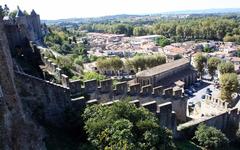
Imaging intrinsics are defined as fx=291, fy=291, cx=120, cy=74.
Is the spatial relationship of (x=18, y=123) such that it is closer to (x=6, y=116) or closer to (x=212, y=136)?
(x=6, y=116)

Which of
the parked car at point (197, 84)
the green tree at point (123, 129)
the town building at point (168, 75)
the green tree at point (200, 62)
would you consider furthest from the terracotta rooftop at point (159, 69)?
the green tree at point (123, 129)

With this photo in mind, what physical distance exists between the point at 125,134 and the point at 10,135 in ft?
17.3

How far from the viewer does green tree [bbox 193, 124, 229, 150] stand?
2216 centimetres

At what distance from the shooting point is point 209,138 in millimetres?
22344

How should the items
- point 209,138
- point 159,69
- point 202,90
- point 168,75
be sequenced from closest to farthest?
point 209,138 → point 159,69 → point 202,90 → point 168,75

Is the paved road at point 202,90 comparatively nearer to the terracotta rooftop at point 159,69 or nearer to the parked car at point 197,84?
the parked car at point 197,84

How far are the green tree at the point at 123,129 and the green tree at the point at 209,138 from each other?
750cm

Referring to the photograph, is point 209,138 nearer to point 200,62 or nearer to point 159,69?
point 159,69

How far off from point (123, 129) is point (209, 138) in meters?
10.7

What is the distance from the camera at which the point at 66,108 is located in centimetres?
1720

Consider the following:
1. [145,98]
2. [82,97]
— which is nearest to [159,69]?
[145,98]

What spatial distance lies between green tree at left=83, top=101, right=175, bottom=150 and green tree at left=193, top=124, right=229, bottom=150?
7500 millimetres

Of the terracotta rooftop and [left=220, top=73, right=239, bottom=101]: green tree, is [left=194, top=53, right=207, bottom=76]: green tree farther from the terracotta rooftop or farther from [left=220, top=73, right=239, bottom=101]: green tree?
[left=220, top=73, right=239, bottom=101]: green tree

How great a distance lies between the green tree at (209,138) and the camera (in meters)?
22.2
